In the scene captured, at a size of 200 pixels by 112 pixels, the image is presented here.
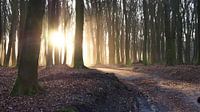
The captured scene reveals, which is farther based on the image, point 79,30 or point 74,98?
point 79,30

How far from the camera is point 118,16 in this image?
56625mm

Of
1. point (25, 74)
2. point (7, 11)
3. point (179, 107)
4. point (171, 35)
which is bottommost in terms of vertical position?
point (179, 107)

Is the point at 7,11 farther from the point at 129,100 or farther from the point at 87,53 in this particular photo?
the point at 87,53

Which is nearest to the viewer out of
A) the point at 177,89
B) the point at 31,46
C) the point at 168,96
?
the point at 31,46

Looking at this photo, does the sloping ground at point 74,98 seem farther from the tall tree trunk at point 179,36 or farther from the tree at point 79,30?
the tall tree trunk at point 179,36

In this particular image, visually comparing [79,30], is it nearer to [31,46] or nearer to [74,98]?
[31,46]

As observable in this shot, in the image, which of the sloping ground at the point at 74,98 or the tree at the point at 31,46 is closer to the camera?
the sloping ground at the point at 74,98

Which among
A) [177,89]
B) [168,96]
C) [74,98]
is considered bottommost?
[168,96]

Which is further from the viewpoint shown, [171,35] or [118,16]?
[118,16]

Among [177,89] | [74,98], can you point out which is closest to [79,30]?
[177,89]

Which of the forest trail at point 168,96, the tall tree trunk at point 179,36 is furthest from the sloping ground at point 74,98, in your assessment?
the tall tree trunk at point 179,36

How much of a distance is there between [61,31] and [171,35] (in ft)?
71.5

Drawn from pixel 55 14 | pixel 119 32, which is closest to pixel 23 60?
pixel 55 14

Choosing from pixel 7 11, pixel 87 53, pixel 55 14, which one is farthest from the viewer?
pixel 87 53
